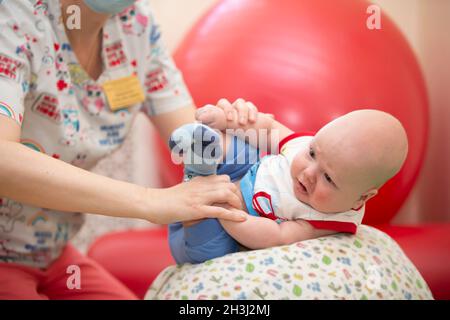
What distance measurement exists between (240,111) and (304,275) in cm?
29

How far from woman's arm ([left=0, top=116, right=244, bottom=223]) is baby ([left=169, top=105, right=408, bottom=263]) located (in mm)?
34

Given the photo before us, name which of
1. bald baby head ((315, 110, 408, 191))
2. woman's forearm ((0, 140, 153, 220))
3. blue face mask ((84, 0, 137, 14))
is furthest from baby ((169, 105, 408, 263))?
blue face mask ((84, 0, 137, 14))

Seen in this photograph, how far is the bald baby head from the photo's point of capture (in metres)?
0.80

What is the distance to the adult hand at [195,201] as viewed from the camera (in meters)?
0.88

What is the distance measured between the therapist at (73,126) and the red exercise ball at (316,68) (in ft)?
0.40

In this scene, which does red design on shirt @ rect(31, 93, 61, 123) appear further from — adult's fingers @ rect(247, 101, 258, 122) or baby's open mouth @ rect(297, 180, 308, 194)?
baby's open mouth @ rect(297, 180, 308, 194)

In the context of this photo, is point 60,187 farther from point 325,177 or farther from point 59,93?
point 325,177

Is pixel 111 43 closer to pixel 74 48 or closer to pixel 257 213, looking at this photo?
pixel 74 48

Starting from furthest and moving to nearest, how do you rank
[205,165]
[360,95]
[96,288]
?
1. [96,288]
2. [360,95]
3. [205,165]

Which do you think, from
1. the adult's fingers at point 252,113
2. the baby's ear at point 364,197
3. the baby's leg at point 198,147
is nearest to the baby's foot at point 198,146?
the baby's leg at point 198,147

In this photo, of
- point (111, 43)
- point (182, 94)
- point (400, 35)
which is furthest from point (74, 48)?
point (400, 35)

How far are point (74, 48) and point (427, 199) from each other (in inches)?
33.3

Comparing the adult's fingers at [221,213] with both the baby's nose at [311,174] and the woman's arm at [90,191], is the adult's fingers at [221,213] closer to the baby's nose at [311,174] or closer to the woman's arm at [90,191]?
the woman's arm at [90,191]
